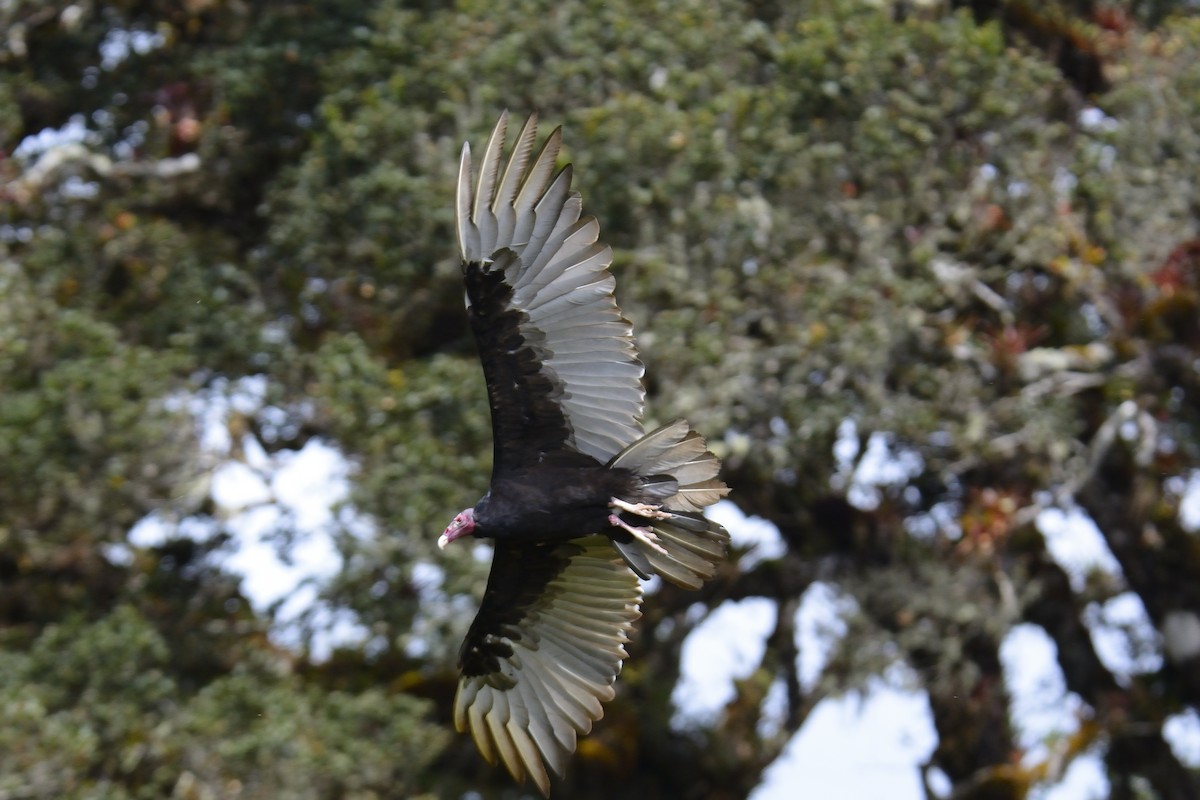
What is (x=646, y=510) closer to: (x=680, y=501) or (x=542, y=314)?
(x=680, y=501)

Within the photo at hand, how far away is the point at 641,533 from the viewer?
4051mm

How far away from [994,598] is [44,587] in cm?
414

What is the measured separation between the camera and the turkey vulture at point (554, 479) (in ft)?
13.3

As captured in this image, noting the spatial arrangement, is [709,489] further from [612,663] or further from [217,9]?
[217,9]

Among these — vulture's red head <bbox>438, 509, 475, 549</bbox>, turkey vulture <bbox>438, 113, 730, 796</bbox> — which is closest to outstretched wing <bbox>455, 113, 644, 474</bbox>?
turkey vulture <bbox>438, 113, 730, 796</bbox>

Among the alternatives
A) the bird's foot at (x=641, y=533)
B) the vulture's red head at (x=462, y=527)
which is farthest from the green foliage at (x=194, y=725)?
the bird's foot at (x=641, y=533)

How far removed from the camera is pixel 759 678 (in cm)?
784

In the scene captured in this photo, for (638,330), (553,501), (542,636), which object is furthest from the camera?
(638,330)


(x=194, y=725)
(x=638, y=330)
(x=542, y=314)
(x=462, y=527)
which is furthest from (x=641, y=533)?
(x=194, y=725)

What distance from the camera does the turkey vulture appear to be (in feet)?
13.3

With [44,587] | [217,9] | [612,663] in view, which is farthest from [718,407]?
[217,9]

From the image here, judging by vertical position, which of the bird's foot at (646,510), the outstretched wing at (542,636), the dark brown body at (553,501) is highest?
the bird's foot at (646,510)

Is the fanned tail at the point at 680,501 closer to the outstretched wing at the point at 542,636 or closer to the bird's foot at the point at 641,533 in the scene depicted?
the bird's foot at the point at 641,533

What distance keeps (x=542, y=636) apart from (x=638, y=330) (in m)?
2.40
